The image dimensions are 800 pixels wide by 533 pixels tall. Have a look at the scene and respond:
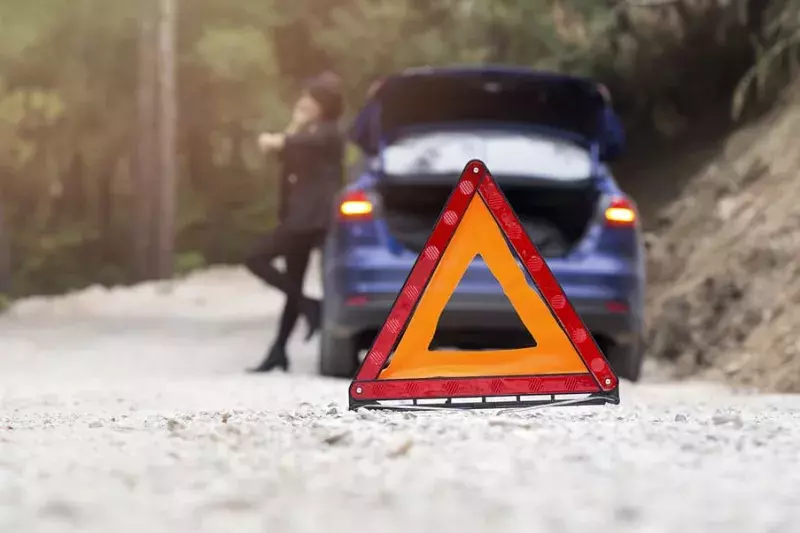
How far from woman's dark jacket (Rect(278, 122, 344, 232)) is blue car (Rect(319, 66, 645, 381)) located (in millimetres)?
689

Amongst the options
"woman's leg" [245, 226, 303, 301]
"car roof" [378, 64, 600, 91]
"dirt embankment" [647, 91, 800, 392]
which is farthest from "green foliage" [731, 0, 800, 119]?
"woman's leg" [245, 226, 303, 301]

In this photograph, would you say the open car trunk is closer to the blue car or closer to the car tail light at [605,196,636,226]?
the blue car

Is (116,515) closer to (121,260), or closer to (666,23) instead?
(666,23)

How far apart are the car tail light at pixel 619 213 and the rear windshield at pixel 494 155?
25 centimetres

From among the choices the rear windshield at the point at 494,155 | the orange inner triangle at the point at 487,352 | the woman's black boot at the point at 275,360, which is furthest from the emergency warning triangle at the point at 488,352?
the woman's black boot at the point at 275,360

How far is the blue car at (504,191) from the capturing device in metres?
5.91

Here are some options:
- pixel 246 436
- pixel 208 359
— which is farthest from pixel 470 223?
pixel 208 359

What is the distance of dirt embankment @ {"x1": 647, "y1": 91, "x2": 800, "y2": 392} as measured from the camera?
705cm

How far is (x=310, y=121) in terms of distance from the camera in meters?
7.64

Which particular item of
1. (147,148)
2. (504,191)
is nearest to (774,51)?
(504,191)

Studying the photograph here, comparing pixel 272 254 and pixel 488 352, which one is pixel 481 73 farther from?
pixel 488 352

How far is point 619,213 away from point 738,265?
2316 mm

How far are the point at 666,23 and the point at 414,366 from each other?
25.4ft

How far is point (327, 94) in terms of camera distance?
300 inches
